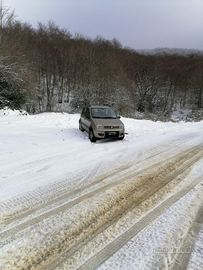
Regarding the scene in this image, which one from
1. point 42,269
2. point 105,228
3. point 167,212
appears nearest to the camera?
point 42,269

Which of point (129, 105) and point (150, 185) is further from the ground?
point (129, 105)

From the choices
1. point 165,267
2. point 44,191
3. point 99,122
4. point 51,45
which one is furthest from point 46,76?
point 165,267

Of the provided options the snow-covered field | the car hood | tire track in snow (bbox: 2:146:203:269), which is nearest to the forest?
the car hood

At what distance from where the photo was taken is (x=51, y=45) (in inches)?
1427

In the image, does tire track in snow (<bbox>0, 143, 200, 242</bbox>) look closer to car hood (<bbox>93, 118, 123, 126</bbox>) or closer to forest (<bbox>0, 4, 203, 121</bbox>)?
car hood (<bbox>93, 118, 123, 126</bbox>)

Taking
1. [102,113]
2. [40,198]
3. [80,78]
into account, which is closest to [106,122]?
[102,113]

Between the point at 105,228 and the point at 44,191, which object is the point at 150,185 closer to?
the point at 105,228

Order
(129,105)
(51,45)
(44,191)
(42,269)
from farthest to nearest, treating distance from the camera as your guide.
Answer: (51,45) < (129,105) < (44,191) < (42,269)

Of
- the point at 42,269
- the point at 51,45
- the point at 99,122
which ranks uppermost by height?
the point at 51,45

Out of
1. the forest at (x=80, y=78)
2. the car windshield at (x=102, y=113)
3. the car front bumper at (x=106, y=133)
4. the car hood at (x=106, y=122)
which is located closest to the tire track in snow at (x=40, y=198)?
the car front bumper at (x=106, y=133)

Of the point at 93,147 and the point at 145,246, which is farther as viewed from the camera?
the point at 93,147

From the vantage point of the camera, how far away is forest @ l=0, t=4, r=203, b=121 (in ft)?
55.5

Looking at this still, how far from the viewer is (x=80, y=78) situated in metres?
28.9

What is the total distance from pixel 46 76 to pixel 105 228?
36.0 m
